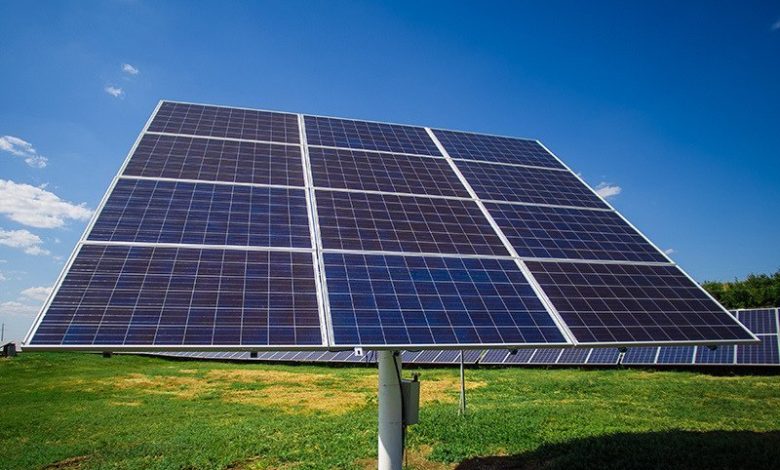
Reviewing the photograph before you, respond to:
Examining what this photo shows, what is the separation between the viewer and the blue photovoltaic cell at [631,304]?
8.19m

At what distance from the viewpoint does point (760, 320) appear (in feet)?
98.0

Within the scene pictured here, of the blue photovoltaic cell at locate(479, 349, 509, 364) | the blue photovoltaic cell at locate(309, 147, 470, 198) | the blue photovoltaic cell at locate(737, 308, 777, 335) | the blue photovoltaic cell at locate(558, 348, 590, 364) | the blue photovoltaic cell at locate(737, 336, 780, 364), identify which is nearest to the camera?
the blue photovoltaic cell at locate(309, 147, 470, 198)

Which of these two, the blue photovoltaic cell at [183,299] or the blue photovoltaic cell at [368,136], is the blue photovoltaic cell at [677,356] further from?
the blue photovoltaic cell at [183,299]

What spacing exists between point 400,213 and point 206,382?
2360cm

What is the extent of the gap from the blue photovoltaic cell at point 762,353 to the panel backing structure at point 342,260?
69.7 ft

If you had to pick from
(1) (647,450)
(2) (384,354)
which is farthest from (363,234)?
(1) (647,450)

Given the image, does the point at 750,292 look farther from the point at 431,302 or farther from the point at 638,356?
the point at 431,302

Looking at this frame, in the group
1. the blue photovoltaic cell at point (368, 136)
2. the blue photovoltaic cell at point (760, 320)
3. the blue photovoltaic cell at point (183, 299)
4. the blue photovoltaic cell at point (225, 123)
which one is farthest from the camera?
the blue photovoltaic cell at point (760, 320)

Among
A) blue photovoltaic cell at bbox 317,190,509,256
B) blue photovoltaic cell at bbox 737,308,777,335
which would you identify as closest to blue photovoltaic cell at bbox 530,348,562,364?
blue photovoltaic cell at bbox 737,308,777,335

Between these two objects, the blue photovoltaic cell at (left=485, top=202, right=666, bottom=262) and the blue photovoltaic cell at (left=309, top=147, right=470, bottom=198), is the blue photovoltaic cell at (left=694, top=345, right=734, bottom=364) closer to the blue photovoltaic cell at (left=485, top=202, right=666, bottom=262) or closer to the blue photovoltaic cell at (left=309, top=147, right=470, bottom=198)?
the blue photovoltaic cell at (left=485, top=202, right=666, bottom=262)

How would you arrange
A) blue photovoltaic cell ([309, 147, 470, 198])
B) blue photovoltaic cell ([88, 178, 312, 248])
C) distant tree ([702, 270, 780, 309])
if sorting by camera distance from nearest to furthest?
1. blue photovoltaic cell ([88, 178, 312, 248])
2. blue photovoltaic cell ([309, 147, 470, 198])
3. distant tree ([702, 270, 780, 309])

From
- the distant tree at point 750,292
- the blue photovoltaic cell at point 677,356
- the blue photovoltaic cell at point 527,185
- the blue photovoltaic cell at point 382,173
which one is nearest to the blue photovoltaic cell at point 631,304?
the blue photovoltaic cell at point 527,185

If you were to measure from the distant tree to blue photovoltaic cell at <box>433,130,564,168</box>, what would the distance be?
49.0 meters

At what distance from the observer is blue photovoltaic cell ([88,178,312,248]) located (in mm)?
8383
